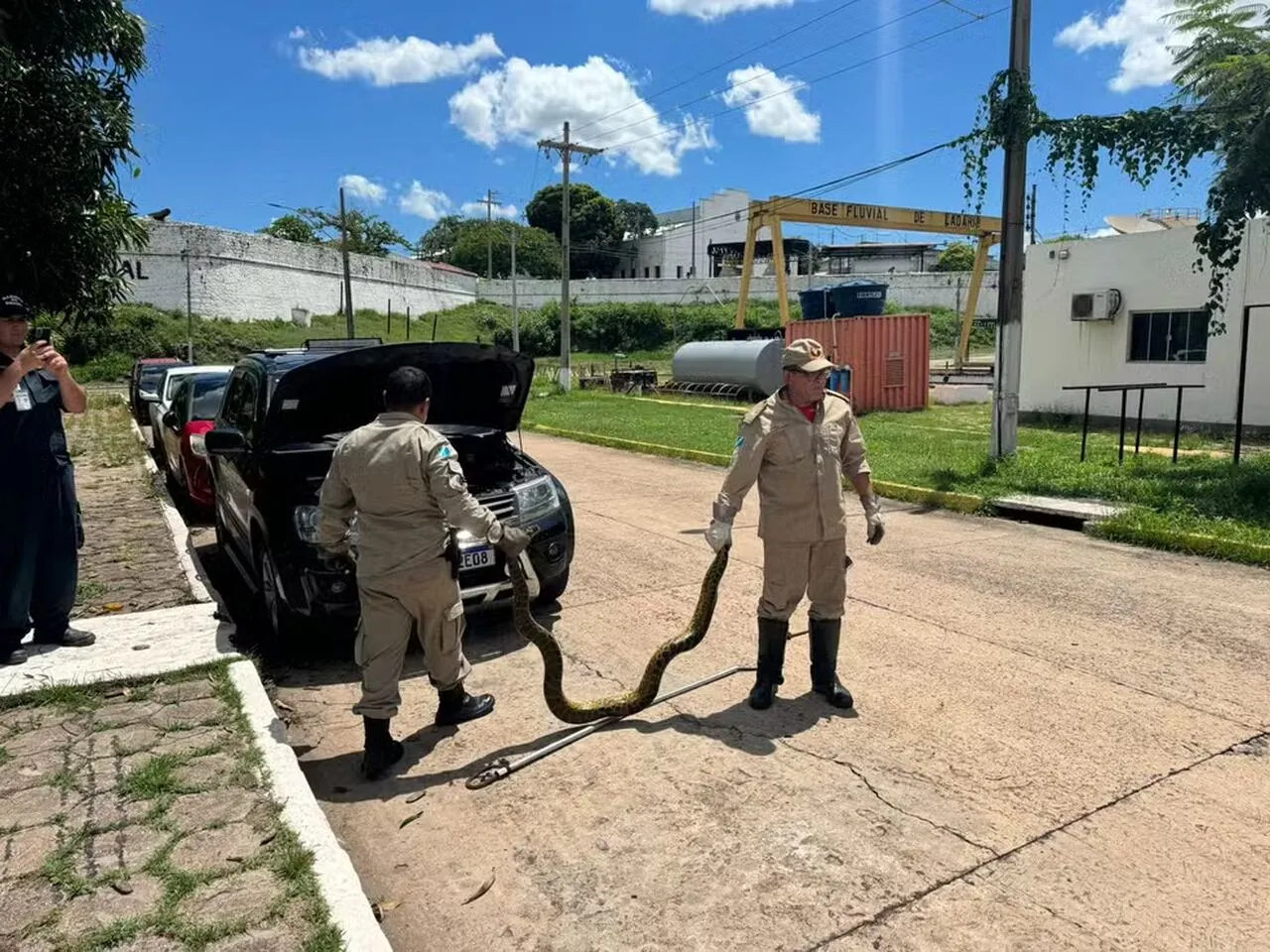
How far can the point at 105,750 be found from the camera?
151 inches

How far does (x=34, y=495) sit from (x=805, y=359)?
385cm

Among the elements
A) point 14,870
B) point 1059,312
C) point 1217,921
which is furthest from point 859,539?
point 1059,312

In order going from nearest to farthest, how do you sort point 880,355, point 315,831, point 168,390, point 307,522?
point 315,831, point 307,522, point 168,390, point 880,355

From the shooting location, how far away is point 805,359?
4.23 metres

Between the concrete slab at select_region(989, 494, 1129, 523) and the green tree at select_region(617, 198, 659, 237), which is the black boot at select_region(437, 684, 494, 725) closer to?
the concrete slab at select_region(989, 494, 1129, 523)

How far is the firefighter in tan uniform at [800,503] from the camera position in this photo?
4281 millimetres

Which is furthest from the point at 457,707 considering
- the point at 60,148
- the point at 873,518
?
the point at 60,148

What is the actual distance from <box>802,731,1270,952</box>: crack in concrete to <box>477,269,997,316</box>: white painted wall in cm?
6391

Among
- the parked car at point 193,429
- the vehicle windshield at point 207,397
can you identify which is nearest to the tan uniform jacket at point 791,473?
the parked car at point 193,429

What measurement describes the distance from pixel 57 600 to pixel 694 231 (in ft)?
307

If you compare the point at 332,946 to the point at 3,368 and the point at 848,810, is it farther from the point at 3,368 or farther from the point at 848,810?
the point at 3,368

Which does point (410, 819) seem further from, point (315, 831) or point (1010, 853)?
point (1010, 853)

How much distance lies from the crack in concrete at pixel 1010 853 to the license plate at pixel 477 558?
280cm

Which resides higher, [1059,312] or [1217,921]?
[1059,312]
